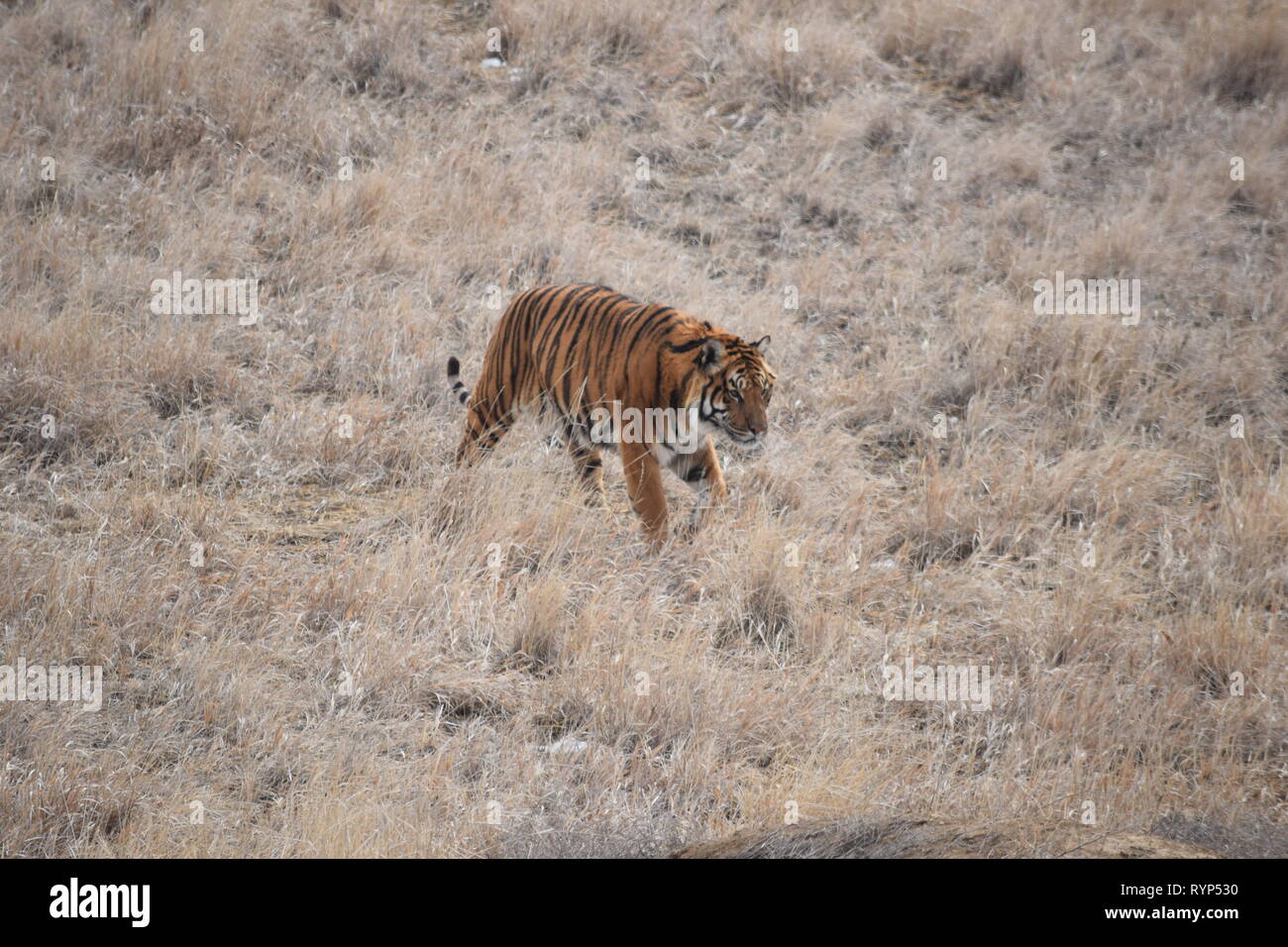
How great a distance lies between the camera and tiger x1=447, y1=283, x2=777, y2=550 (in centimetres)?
554

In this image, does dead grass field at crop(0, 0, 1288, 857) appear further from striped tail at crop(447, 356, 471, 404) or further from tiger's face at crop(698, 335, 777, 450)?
tiger's face at crop(698, 335, 777, 450)

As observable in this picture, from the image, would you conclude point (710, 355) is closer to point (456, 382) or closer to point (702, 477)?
point (702, 477)

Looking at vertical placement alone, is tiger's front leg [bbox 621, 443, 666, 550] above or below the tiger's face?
below

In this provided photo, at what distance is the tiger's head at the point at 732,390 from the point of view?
552 centimetres

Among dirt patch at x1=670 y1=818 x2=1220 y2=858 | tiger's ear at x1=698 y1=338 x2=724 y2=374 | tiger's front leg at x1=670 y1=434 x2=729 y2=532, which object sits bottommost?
dirt patch at x1=670 y1=818 x2=1220 y2=858

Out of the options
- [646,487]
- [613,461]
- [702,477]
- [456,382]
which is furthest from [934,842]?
[613,461]

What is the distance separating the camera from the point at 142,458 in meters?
5.78

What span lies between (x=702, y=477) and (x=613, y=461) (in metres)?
1.23

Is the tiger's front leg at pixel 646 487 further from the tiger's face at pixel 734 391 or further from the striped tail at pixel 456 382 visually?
the striped tail at pixel 456 382

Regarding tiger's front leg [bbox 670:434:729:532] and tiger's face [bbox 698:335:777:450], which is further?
tiger's front leg [bbox 670:434:729:532]

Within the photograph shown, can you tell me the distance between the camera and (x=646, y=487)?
5.50 m

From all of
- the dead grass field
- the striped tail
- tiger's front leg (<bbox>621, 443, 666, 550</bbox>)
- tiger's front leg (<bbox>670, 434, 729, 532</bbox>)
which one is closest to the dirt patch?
the dead grass field

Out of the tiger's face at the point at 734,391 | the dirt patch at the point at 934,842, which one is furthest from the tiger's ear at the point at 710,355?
the dirt patch at the point at 934,842

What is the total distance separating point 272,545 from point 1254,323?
6740 millimetres
